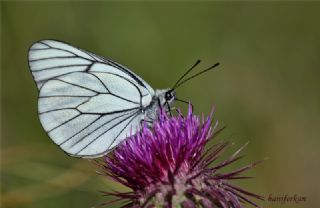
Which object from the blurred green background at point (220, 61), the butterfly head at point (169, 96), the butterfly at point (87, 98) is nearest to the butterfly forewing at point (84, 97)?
the butterfly at point (87, 98)

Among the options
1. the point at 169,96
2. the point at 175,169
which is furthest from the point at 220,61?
the point at 175,169

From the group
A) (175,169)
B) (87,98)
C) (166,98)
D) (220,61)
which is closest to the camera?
(175,169)

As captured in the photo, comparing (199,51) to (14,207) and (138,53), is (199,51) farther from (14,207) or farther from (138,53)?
(14,207)

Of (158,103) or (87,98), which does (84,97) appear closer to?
(87,98)

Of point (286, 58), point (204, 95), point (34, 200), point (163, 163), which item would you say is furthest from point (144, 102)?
point (286, 58)

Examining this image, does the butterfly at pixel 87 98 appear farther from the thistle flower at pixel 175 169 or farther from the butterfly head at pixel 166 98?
the thistle flower at pixel 175 169
